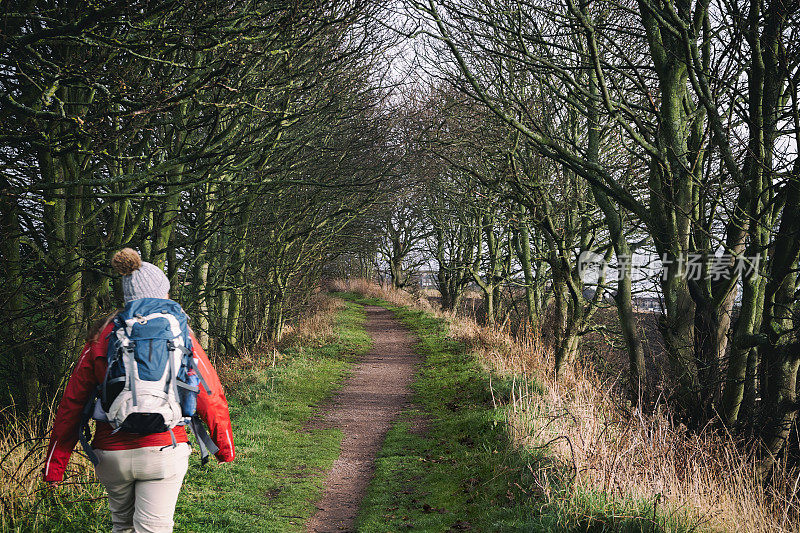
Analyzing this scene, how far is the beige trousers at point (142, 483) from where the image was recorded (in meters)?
3.02

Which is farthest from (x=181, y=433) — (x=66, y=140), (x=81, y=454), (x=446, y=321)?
(x=446, y=321)

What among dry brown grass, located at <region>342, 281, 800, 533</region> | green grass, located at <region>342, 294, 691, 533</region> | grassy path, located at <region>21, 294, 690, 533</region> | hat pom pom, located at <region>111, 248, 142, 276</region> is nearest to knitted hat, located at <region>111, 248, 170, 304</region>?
hat pom pom, located at <region>111, 248, 142, 276</region>

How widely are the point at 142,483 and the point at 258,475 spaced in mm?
3375


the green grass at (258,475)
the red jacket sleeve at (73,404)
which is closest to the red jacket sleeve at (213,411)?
the red jacket sleeve at (73,404)

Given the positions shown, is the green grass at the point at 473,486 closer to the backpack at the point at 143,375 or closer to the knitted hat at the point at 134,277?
the backpack at the point at 143,375

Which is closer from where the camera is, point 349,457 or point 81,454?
point 81,454

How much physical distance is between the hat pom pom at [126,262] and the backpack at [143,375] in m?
0.21

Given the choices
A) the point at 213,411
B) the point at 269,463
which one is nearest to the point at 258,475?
the point at 269,463

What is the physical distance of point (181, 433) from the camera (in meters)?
3.20

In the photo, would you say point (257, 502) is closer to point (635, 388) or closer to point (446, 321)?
point (635, 388)

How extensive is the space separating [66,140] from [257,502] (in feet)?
11.8

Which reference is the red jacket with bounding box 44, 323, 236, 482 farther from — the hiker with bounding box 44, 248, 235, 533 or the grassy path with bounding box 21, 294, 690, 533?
the grassy path with bounding box 21, 294, 690, 533

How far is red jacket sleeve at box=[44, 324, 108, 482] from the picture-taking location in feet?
10.1

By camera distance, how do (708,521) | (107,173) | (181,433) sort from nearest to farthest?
1. (181,433)
2. (708,521)
3. (107,173)
